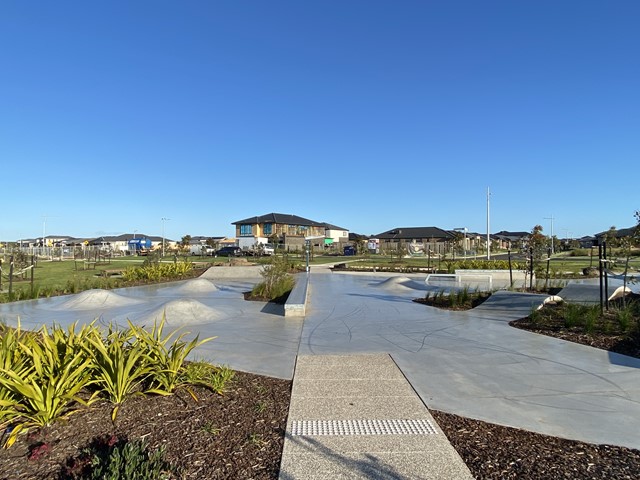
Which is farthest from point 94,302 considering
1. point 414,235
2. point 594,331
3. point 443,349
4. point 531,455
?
point 414,235

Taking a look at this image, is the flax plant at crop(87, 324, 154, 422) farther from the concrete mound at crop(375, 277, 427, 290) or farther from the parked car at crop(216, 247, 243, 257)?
the parked car at crop(216, 247, 243, 257)

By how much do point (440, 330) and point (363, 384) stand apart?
3.64 meters

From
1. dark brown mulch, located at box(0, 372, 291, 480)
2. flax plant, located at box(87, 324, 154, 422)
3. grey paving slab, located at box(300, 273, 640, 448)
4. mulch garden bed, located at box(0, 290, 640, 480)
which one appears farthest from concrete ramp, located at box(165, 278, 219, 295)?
mulch garden bed, located at box(0, 290, 640, 480)

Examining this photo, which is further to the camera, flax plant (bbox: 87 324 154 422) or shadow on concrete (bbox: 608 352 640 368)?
shadow on concrete (bbox: 608 352 640 368)

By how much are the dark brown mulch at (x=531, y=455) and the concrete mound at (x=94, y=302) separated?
10133mm

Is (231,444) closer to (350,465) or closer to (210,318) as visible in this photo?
(350,465)

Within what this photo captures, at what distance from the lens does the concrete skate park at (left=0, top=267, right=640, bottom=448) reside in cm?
416

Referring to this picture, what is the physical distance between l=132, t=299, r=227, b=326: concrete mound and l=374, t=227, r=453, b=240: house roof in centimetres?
7915

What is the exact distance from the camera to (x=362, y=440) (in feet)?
11.1

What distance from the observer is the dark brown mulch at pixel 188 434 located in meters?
2.98

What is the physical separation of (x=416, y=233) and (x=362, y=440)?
299 feet

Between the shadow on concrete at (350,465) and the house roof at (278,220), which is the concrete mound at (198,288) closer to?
the shadow on concrete at (350,465)

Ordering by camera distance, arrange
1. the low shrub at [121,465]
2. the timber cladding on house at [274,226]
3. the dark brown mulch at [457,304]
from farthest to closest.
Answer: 1. the timber cladding on house at [274,226]
2. the dark brown mulch at [457,304]
3. the low shrub at [121,465]

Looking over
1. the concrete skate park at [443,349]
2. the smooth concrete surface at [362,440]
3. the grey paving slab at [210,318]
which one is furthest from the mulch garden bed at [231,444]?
the grey paving slab at [210,318]
